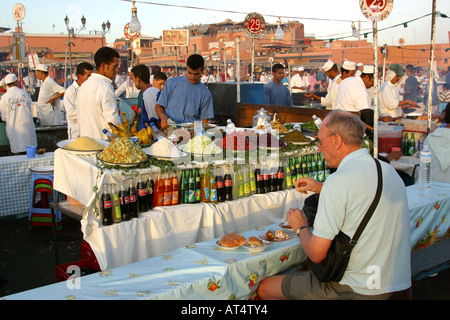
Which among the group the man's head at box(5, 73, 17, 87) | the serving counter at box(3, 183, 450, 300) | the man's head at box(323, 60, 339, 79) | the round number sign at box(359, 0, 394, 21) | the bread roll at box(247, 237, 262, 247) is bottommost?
the serving counter at box(3, 183, 450, 300)

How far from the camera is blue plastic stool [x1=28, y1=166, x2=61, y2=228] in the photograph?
592cm

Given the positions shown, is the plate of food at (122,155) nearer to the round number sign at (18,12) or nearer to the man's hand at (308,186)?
the man's hand at (308,186)

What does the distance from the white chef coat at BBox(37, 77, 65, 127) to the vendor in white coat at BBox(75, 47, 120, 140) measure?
4232 mm

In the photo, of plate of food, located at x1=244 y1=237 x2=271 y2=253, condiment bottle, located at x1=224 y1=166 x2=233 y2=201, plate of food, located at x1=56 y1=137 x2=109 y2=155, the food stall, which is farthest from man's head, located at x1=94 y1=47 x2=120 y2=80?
plate of food, located at x1=244 y1=237 x2=271 y2=253

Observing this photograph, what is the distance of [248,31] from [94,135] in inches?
181

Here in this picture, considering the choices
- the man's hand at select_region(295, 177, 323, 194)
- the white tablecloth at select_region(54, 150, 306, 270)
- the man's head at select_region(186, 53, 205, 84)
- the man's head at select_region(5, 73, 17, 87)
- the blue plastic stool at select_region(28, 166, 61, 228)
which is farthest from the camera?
the man's head at select_region(5, 73, 17, 87)

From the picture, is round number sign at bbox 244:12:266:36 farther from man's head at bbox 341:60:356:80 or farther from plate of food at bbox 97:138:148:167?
plate of food at bbox 97:138:148:167

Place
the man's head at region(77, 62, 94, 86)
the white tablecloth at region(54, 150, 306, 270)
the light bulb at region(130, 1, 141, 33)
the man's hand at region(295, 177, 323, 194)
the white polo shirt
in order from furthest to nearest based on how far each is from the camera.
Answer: the light bulb at region(130, 1, 141, 33)
the man's head at region(77, 62, 94, 86)
the white tablecloth at region(54, 150, 306, 270)
the man's hand at region(295, 177, 323, 194)
the white polo shirt

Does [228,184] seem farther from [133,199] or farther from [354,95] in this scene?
[354,95]

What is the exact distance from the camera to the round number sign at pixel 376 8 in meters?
4.71

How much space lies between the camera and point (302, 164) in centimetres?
488

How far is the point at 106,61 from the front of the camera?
210 inches

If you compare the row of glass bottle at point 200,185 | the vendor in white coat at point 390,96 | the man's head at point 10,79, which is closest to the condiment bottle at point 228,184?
the row of glass bottle at point 200,185

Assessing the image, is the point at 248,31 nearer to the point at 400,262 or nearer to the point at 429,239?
the point at 429,239
